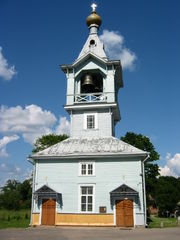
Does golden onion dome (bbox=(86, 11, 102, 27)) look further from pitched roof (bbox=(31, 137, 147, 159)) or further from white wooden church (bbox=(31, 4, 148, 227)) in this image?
pitched roof (bbox=(31, 137, 147, 159))

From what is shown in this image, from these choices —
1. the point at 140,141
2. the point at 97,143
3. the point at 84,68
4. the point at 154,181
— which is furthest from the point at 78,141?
the point at 154,181

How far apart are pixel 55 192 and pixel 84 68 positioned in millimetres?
11405

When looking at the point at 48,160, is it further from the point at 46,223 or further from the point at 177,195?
the point at 177,195

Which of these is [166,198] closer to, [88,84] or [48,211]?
[88,84]

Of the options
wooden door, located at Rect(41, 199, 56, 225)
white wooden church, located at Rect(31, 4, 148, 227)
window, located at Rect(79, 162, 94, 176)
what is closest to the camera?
white wooden church, located at Rect(31, 4, 148, 227)

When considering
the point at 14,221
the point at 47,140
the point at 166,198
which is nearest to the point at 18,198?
the point at 47,140

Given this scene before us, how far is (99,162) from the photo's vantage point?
70.9ft

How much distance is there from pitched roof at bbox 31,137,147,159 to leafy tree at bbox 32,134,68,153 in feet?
74.6

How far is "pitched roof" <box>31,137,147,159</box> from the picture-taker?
2130cm

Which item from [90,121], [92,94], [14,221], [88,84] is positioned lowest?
[14,221]

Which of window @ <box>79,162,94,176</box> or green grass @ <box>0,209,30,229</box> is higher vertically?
window @ <box>79,162,94,176</box>

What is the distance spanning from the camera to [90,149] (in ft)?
72.5

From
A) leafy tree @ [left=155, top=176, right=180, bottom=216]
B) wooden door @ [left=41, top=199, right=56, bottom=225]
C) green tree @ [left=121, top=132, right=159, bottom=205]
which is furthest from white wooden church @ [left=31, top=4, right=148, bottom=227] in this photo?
leafy tree @ [left=155, top=176, right=180, bottom=216]

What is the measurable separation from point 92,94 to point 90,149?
541 centimetres
